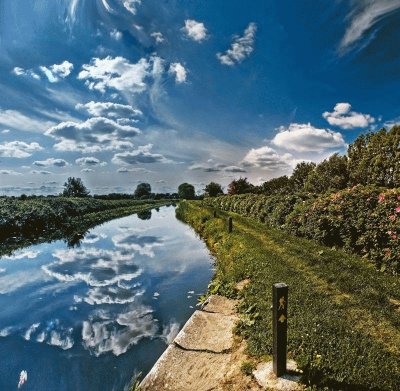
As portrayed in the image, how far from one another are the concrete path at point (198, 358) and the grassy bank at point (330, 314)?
16.7 inches

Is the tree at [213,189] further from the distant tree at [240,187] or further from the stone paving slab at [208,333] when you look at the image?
the stone paving slab at [208,333]

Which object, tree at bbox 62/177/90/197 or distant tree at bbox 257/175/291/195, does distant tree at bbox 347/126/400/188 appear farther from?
tree at bbox 62/177/90/197

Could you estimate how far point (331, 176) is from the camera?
3953 centimetres

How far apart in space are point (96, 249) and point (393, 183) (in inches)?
1085

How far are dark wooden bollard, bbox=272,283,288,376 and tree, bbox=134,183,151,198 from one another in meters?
140

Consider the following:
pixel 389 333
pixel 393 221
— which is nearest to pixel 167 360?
pixel 389 333

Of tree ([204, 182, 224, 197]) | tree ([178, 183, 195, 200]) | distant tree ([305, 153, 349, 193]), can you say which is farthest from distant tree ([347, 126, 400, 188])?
tree ([178, 183, 195, 200])

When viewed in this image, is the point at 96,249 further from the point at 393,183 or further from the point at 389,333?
the point at 393,183

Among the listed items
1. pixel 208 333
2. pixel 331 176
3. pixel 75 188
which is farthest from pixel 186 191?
pixel 208 333

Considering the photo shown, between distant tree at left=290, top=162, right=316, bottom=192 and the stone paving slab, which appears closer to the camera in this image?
the stone paving slab

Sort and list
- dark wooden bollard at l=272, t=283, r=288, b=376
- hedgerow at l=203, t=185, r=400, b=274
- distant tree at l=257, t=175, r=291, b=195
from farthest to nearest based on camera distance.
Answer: distant tree at l=257, t=175, r=291, b=195 < hedgerow at l=203, t=185, r=400, b=274 < dark wooden bollard at l=272, t=283, r=288, b=376

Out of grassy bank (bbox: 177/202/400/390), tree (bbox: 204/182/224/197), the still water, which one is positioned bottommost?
the still water

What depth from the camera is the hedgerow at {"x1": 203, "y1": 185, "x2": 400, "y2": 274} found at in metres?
8.06

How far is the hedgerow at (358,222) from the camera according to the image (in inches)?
317
